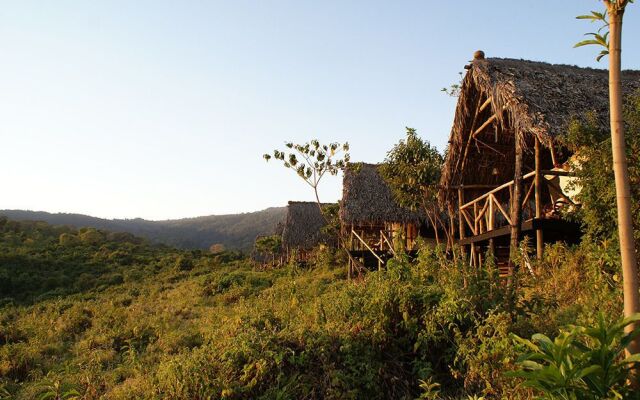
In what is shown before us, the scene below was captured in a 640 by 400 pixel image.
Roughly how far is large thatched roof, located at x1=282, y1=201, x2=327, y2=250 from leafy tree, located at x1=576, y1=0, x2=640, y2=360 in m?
23.7

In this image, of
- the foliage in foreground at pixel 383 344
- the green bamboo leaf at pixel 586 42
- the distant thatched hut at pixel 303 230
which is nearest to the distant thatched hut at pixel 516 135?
the foliage in foreground at pixel 383 344

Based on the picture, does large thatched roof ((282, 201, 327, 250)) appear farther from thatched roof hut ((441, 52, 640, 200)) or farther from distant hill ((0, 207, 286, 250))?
distant hill ((0, 207, 286, 250))

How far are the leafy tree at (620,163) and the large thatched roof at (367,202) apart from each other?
12.9m

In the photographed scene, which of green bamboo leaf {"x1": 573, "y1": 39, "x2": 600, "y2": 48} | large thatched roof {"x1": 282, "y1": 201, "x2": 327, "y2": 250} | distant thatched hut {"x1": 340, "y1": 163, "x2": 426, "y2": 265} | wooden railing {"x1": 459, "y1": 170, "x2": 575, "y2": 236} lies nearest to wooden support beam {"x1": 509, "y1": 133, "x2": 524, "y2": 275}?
wooden railing {"x1": 459, "y1": 170, "x2": 575, "y2": 236}

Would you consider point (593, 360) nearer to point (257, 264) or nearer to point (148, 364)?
point (148, 364)

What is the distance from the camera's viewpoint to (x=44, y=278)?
20.1 m

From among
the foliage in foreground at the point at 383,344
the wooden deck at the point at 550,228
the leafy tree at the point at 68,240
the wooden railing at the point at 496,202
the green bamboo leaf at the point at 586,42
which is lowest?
the foliage in foreground at the point at 383,344

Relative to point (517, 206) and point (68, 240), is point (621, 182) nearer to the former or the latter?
point (517, 206)

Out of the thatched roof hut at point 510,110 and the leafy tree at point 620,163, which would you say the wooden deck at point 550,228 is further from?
the leafy tree at point 620,163

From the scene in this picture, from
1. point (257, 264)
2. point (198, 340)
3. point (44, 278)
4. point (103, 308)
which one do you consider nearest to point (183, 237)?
point (257, 264)

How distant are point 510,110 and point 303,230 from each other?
19808 millimetres

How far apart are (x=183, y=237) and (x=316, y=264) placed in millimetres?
47916

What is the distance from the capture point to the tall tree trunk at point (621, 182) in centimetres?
328

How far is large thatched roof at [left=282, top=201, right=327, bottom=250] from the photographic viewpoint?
27.2 meters
